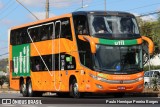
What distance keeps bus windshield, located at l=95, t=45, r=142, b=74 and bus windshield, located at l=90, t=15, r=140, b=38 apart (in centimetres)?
69

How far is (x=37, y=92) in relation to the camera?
3341 centimetres

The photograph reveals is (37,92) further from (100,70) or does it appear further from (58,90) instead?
(100,70)

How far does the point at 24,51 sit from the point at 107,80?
9246 mm

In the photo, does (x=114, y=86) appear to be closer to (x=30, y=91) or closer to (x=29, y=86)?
(x=30, y=91)

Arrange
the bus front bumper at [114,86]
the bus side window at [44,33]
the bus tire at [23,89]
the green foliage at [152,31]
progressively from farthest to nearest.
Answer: the green foliage at [152,31], the bus tire at [23,89], the bus side window at [44,33], the bus front bumper at [114,86]

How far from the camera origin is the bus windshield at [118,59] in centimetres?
2558

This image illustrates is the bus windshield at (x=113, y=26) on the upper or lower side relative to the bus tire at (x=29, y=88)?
upper

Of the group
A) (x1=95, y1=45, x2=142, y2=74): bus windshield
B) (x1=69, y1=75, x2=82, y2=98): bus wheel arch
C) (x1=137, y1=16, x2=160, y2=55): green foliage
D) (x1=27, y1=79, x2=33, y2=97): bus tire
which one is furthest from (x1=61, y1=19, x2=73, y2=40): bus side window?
(x1=137, y1=16, x2=160, y2=55): green foliage

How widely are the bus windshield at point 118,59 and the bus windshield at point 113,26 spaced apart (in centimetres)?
69

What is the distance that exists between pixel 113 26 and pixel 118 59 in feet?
5.75

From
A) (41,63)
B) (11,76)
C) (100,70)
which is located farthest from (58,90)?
(11,76)

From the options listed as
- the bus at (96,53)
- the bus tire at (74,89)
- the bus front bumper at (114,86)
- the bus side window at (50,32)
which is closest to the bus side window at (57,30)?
the bus at (96,53)

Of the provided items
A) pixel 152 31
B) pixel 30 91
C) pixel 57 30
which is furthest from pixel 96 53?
pixel 152 31

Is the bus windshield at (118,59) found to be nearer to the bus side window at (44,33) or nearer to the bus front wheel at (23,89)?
the bus side window at (44,33)
